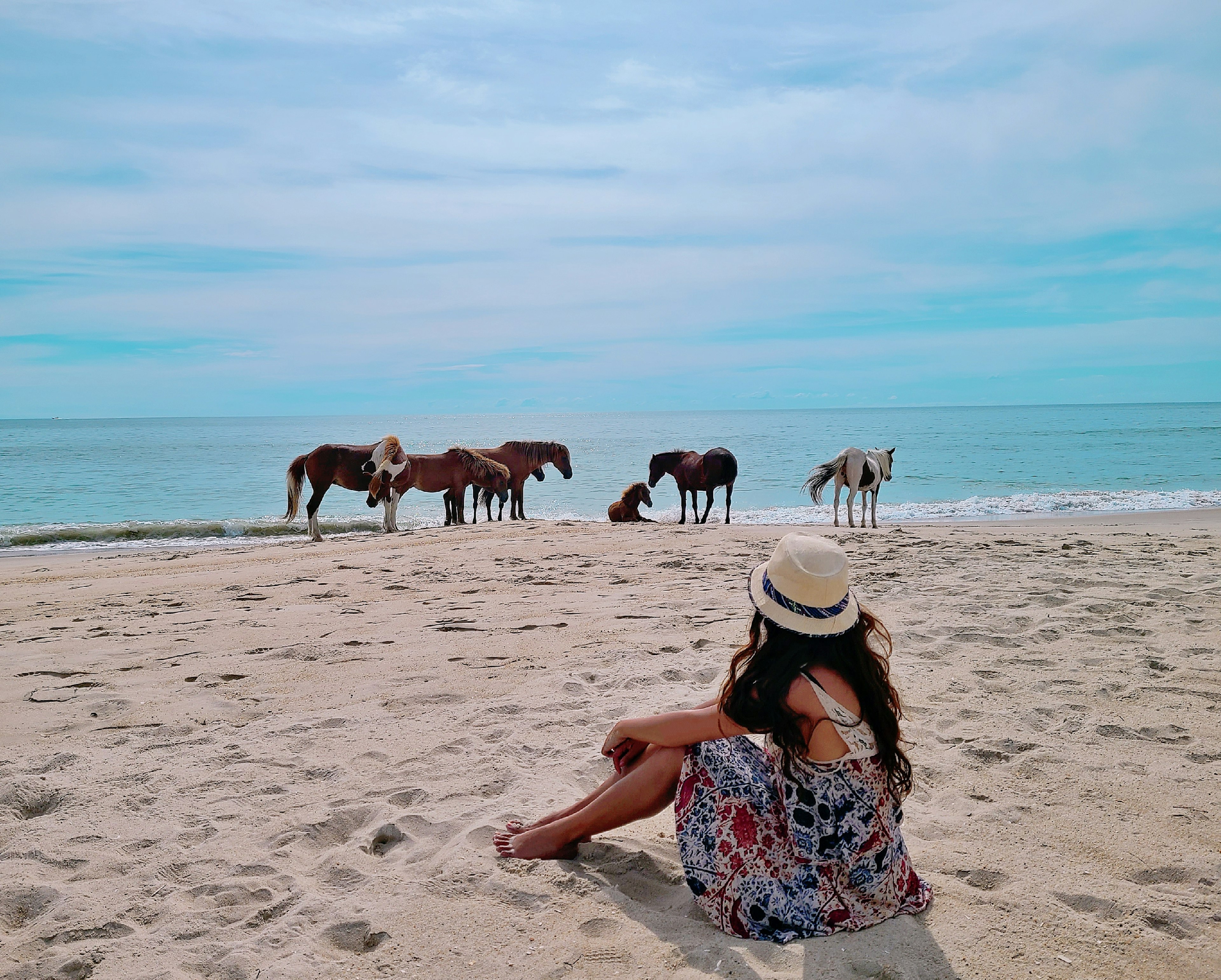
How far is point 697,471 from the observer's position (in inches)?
611

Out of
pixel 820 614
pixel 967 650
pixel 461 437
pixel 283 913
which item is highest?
pixel 461 437

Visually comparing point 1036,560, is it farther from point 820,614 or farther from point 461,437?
point 461,437

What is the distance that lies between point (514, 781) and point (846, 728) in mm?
1786

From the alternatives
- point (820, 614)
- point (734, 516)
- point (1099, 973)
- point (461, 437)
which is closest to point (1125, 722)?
point (1099, 973)

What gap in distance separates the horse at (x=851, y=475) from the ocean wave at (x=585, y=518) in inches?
58.3

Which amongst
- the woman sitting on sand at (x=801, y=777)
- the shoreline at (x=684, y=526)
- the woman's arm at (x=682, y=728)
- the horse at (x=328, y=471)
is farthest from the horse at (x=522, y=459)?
the woman sitting on sand at (x=801, y=777)

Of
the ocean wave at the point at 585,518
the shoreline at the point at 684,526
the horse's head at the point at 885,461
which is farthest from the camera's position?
the ocean wave at the point at 585,518

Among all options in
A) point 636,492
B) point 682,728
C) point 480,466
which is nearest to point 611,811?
point 682,728

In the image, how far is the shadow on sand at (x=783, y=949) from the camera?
2264mm

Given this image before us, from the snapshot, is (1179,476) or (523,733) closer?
(523,733)

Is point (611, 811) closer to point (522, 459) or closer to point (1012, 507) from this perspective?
point (522, 459)

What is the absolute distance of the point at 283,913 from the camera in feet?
8.63

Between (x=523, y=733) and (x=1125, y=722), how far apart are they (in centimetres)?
301

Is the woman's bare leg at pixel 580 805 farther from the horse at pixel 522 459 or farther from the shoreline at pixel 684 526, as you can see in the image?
the horse at pixel 522 459
